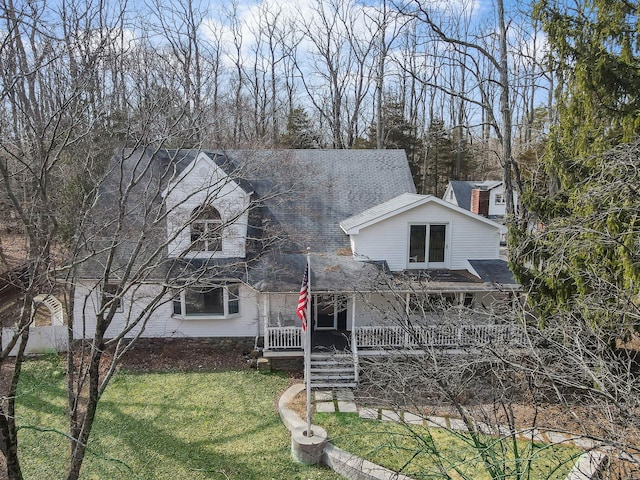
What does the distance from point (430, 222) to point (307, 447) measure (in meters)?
8.00

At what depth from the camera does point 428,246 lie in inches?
562

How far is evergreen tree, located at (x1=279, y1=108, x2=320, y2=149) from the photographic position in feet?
109

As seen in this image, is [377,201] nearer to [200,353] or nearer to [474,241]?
[474,241]

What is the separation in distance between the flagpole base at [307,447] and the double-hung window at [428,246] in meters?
6.75

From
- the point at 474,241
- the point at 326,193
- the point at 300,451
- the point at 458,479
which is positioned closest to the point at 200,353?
the point at 300,451

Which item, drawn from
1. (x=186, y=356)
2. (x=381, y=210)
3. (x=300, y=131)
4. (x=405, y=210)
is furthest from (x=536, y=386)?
(x=300, y=131)

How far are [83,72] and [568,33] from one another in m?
9.28

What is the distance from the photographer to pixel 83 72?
723 centimetres

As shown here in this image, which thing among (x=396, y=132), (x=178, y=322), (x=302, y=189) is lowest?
(x=178, y=322)

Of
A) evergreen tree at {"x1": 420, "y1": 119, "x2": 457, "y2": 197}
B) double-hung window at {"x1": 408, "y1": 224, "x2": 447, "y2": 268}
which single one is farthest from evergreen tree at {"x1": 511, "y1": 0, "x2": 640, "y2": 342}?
evergreen tree at {"x1": 420, "y1": 119, "x2": 457, "y2": 197}

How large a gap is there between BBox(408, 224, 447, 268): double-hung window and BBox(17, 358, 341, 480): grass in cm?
576

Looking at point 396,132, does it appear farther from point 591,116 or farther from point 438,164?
point 591,116

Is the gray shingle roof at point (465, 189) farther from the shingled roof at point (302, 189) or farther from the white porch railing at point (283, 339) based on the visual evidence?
the white porch railing at point (283, 339)

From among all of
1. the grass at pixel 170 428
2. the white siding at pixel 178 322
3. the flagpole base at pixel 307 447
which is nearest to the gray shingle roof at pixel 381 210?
the white siding at pixel 178 322
